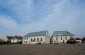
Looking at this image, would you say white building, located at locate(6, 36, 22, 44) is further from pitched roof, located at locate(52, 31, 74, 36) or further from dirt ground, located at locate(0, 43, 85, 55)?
dirt ground, located at locate(0, 43, 85, 55)

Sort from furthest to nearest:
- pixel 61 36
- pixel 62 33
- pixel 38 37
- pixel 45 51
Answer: pixel 38 37 < pixel 62 33 < pixel 61 36 < pixel 45 51

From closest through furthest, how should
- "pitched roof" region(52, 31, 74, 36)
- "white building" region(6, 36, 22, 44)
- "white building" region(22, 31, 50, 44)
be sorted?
"pitched roof" region(52, 31, 74, 36), "white building" region(22, 31, 50, 44), "white building" region(6, 36, 22, 44)

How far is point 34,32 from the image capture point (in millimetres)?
74938

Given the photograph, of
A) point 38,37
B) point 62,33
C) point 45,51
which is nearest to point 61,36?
point 62,33

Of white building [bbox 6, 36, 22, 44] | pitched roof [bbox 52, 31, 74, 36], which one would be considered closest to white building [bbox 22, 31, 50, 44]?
pitched roof [bbox 52, 31, 74, 36]

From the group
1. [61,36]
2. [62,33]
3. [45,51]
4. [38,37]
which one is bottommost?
[45,51]

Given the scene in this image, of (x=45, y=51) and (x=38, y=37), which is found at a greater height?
(x=38, y=37)

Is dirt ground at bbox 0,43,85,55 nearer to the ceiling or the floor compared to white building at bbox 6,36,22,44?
nearer to the floor

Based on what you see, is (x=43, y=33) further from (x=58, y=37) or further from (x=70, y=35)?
(x=70, y=35)

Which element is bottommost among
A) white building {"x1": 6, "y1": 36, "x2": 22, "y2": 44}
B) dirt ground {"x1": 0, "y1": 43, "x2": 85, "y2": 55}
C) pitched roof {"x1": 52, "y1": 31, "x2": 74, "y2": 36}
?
dirt ground {"x1": 0, "y1": 43, "x2": 85, "y2": 55}

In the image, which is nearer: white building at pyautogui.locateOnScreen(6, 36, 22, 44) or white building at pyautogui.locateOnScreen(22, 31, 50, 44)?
white building at pyautogui.locateOnScreen(22, 31, 50, 44)

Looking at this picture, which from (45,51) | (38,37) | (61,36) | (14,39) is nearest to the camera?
(45,51)

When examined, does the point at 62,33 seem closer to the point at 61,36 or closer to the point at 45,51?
the point at 61,36

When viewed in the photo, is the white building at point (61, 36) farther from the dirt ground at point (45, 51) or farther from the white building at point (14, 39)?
the dirt ground at point (45, 51)
